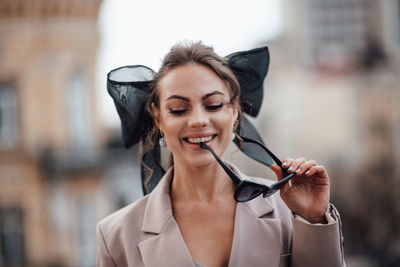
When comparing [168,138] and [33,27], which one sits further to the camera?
[33,27]

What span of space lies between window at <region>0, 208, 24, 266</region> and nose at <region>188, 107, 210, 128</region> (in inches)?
408

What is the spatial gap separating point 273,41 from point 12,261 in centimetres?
1060

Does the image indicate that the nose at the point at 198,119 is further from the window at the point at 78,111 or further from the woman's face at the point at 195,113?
the window at the point at 78,111

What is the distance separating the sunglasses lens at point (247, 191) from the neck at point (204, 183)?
0.29 meters

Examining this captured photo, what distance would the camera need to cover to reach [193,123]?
183cm

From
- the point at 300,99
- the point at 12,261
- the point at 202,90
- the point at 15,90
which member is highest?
the point at 202,90

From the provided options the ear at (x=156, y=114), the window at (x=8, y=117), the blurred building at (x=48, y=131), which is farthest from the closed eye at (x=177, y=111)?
the window at (x=8, y=117)

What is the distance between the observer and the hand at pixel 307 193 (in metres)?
1.81

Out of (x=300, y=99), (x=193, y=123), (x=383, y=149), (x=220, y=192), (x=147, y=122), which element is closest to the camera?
(x=193, y=123)

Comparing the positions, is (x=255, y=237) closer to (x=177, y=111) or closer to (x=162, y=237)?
(x=162, y=237)

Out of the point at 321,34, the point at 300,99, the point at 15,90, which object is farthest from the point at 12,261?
the point at 321,34

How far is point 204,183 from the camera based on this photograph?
6.52 ft

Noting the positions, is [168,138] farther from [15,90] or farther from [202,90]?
[15,90]

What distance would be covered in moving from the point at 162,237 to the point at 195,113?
0.45 meters
